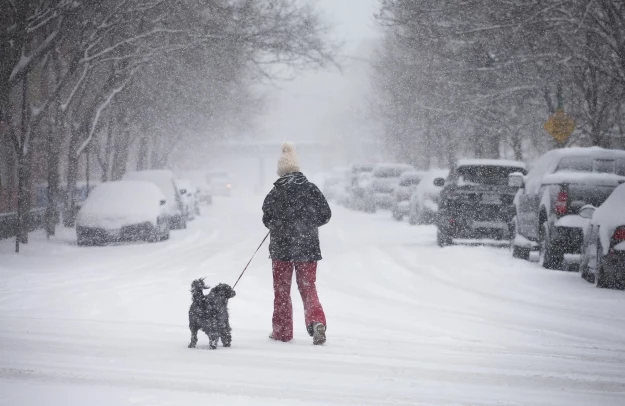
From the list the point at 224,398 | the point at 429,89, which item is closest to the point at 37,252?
the point at 224,398

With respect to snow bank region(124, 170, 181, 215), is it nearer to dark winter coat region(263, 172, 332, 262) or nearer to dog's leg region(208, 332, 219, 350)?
dark winter coat region(263, 172, 332, 262)

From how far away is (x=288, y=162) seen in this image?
8.03 meters

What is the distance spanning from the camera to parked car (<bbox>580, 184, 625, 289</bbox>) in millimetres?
11789

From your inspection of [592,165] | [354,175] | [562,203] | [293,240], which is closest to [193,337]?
[293,240]

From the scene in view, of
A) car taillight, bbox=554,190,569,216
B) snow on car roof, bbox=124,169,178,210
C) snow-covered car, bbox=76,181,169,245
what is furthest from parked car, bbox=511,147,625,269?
snow on car roof, bbox=124,169,178,210

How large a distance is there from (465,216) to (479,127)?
15.7m

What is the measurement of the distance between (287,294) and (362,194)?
109 ft

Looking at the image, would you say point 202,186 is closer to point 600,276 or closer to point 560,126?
point 560,126

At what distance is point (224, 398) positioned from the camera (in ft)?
18.0

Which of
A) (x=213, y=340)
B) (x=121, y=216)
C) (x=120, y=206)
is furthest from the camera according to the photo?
(x=120, y=206)

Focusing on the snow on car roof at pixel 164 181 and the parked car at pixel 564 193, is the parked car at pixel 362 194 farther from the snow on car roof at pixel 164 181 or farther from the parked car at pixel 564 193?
the parked car at pixel 564 193

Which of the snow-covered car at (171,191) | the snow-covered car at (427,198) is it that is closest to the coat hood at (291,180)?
the snow-covered car at (171,191)

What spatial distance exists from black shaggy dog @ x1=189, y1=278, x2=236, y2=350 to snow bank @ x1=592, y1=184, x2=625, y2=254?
6.52 m

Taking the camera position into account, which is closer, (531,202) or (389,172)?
(531,202)
